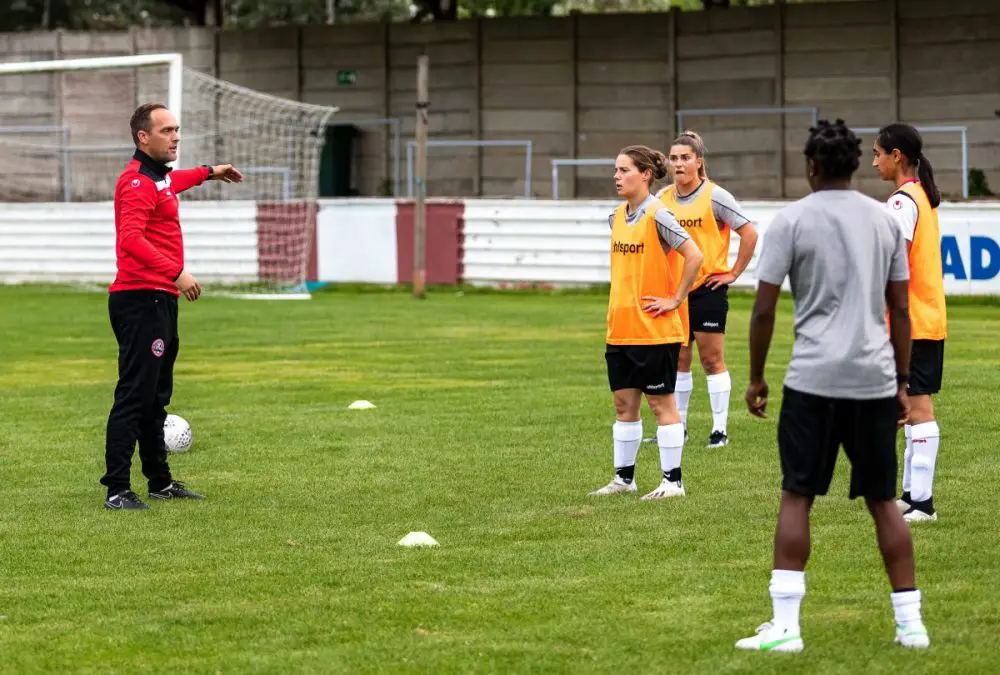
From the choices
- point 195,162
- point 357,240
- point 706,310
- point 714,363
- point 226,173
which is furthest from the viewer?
point 195,162

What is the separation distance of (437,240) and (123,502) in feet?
67.7

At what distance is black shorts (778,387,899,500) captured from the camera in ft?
19.2

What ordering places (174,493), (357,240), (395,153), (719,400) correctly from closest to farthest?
(174,493) < (719,400) < (357,240) < (395,153)

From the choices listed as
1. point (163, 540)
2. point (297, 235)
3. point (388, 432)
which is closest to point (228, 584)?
point (163, 540)

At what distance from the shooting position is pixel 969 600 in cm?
680

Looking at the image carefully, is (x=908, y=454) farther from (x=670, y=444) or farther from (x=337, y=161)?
(x=337, y=161)

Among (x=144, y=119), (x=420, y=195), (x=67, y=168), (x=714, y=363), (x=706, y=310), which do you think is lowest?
(x=714, y=363)

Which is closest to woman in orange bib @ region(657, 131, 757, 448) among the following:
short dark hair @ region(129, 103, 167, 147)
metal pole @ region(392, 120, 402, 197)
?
short dark hair @ region(129, 103, 167, 147)

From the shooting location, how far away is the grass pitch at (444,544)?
6180mm

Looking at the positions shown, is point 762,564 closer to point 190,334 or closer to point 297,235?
point 190,334

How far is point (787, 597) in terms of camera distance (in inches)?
233

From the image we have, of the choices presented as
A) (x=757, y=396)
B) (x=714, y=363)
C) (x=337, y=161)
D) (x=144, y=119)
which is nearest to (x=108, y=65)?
(x=337, y=161)

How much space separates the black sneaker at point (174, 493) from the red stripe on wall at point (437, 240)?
65.2ft

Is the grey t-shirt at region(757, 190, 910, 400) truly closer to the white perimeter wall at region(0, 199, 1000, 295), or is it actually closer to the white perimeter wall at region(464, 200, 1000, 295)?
the white perimeter wall at region(0, 199, 1000, 295)
